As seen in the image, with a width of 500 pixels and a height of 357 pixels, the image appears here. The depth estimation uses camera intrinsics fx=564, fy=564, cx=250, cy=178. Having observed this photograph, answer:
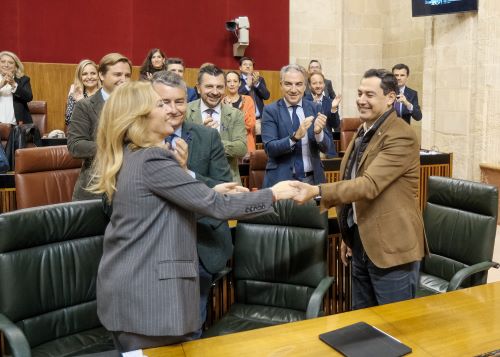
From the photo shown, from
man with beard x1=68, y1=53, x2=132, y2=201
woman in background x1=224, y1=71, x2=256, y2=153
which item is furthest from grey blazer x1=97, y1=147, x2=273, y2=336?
woman in background x1=224, y1=71, x2=256, y2=153

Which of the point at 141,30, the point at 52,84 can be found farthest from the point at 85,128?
the point at 141,30

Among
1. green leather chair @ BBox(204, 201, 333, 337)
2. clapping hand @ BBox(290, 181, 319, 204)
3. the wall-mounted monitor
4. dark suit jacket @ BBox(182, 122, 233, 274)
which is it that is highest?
the wall-mounted monitor

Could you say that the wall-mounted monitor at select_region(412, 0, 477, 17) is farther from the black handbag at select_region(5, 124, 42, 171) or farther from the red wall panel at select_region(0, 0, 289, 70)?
the black handbag at select_region(5, 124, 42, 171)

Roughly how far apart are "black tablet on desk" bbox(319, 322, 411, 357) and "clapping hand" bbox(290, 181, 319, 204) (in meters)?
0.64

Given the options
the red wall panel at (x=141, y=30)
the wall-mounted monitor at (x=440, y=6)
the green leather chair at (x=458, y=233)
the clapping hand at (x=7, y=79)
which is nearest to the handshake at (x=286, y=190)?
the green leather chair at (x=458, y=233)

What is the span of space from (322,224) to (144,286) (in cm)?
113

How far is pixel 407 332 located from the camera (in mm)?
1786

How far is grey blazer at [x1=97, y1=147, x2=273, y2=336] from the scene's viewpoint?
69.0 inches

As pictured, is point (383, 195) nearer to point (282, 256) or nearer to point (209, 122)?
point (282, 256)

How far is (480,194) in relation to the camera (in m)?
2.88

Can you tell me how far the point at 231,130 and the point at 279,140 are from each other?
0.35m

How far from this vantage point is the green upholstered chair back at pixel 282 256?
2654mm

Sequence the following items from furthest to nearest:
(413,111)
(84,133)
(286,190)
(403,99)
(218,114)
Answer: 1. (413,111)
2. (403,99)
3. (218,114)
4. (84,133)
5. (286,190)

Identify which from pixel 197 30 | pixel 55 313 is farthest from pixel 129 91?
pixel 197 30
